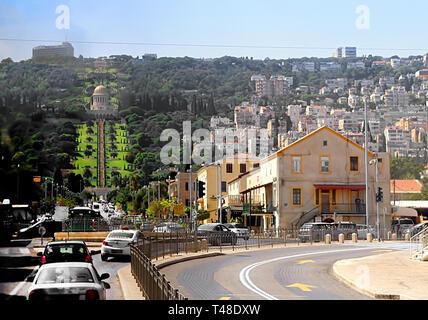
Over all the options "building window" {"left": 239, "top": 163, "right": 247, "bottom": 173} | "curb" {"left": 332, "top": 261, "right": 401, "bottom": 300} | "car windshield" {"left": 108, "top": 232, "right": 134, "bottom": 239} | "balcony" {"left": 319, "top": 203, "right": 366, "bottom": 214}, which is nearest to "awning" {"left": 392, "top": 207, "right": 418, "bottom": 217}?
"balcony" {"left": 319, "top": 203, "right": 366, "bottom": 214}

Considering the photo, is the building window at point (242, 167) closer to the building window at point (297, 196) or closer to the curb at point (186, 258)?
the building window at point (297, 196)

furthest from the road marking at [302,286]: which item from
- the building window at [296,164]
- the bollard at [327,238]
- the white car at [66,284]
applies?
the building window at [296,164]

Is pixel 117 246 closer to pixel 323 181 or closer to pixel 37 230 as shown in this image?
pixel 37 230

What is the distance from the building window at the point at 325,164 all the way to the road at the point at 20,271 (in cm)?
4564

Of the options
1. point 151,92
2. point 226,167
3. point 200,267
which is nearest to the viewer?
point 200,267

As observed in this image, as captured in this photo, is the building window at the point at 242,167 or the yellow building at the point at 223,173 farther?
the building window at the point at 242,167

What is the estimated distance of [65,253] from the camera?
23.8 meters

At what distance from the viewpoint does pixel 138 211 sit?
487 ft

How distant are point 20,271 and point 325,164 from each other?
6605cm

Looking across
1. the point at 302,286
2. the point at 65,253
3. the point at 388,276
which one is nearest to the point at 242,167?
the point at 388,276

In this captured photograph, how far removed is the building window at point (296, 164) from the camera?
81.2 meters
